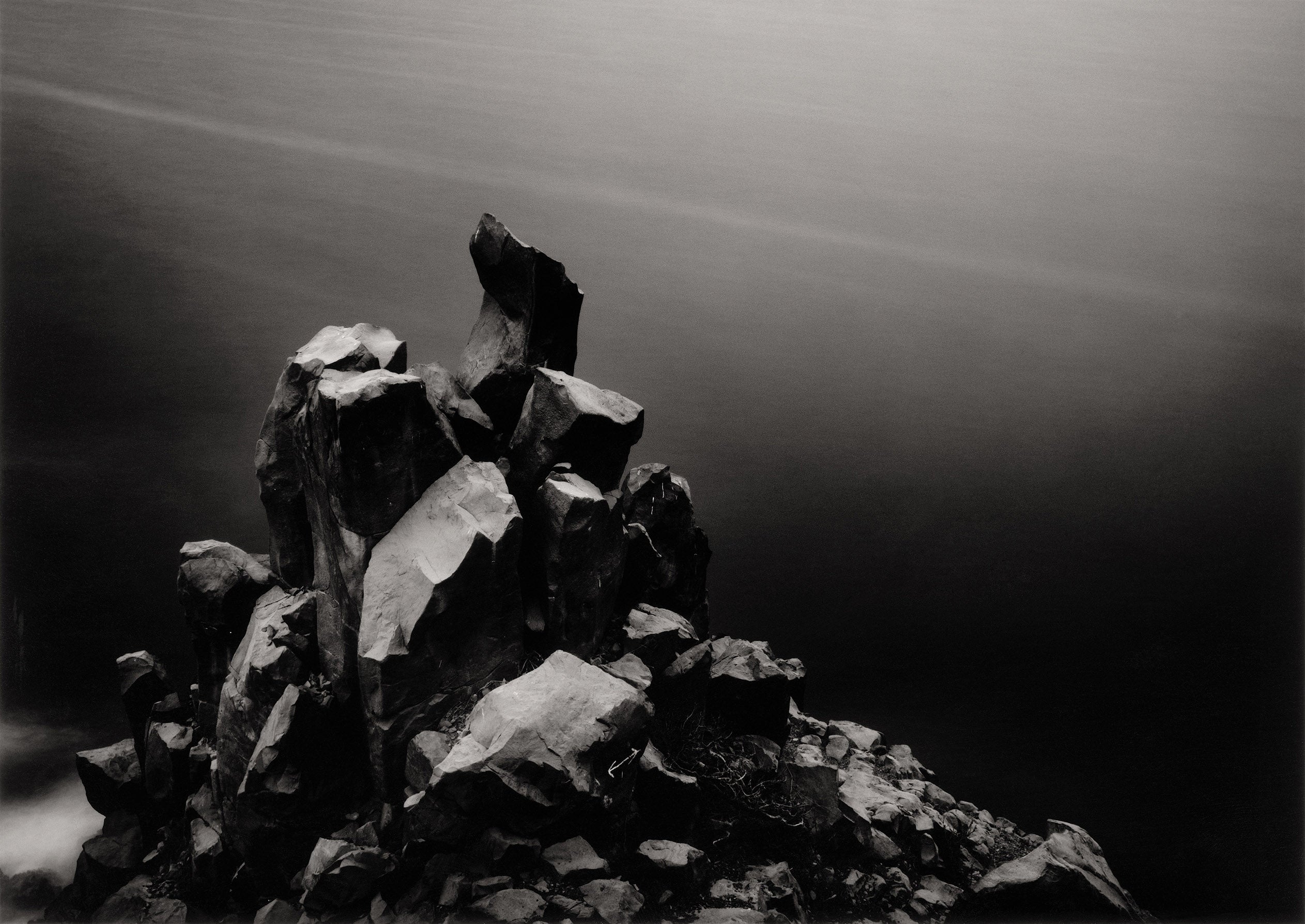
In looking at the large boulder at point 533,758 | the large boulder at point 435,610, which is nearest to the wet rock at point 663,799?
the large boulder at point 533,758

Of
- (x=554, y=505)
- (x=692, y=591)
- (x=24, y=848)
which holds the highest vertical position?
(x=554, y=505)

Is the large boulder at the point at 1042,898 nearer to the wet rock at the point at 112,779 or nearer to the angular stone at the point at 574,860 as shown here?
the angular stone at the point at 574,860

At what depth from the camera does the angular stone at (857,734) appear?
11656 mm

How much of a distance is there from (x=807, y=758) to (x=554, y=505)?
3.57m

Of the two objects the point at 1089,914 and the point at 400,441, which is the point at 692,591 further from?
the point at 1089,914

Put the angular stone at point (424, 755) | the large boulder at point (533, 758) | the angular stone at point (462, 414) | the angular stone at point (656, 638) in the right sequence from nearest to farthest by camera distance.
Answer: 1. the large boulder at point (533, 758)
2. the angular stone at point (424, 755)
3. the angular stone at point (656, 638)
4. the angular stone at point (462, 414)

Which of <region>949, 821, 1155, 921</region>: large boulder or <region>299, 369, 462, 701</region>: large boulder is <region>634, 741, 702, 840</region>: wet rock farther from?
<region>299, 369, 462, 701</region>: large boulder

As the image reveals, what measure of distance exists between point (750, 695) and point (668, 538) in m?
1.98

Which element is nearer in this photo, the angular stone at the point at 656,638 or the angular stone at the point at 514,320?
the angular stone at the point at 656,638

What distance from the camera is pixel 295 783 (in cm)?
848

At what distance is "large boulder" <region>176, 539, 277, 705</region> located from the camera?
10.3 meters

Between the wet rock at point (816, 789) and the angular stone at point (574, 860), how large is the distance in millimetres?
2357

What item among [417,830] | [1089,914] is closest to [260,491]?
[417,830]

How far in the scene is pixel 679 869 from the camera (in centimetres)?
782
